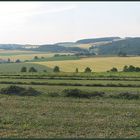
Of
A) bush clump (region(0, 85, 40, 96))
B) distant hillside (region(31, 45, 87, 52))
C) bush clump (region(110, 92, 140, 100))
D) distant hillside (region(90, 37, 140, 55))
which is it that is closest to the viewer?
bush clump (region(110, 92, 140, 100))

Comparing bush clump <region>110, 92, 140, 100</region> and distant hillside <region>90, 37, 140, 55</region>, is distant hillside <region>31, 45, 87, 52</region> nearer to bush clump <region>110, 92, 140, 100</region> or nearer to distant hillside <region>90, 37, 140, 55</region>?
distant hillside <region>90, 37, 140, 55</region>

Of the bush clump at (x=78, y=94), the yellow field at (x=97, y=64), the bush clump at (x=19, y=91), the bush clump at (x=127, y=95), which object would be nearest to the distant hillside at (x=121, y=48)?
the yellow field at (x=97, y=64)

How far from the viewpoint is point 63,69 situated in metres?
72.2

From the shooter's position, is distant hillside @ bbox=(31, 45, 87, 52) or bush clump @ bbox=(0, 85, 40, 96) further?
distant hillside @ bbox=(31, 45, 87, 52)

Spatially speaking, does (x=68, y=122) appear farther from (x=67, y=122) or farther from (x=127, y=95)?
(x=127, y=95)

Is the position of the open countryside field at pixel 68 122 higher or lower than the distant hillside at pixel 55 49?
lower

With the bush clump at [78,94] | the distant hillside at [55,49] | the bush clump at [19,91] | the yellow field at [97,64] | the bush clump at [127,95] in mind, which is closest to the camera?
the bush clump at [127,95]

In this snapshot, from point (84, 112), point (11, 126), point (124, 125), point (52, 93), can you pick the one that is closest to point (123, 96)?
point (52, 93)

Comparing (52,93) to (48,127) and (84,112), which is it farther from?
(48,127)

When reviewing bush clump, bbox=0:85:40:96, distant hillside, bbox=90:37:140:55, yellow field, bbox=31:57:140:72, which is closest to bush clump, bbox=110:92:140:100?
bush clump, bbox=0:85:40:96

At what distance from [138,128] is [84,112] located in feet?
17.3

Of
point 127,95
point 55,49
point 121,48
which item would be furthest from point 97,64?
point 55,49

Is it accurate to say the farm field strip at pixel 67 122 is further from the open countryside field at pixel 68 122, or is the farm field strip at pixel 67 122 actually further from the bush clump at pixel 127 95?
the bush clump at pixel 127 95

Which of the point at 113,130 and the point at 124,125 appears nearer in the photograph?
the point at 113,130
